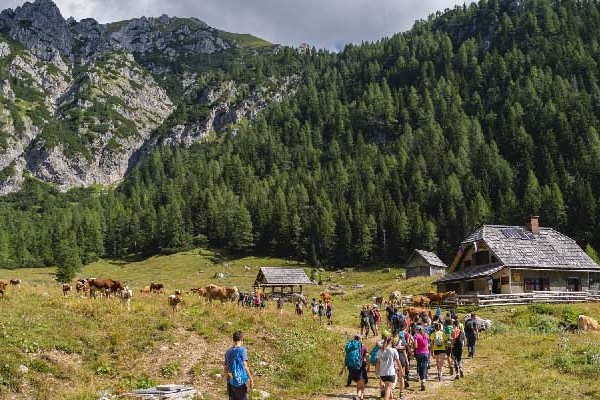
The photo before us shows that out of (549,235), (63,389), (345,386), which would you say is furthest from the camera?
(549,235)

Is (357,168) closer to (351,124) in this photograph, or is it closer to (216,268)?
(351,124)

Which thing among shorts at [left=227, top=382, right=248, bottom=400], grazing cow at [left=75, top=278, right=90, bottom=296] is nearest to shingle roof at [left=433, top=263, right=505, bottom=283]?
grazing cow at [left=75, top=278, right=90, bottom=296]

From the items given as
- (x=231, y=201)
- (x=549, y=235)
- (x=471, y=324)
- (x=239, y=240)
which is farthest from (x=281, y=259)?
(x=471, y=324)

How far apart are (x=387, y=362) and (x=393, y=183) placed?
392ft

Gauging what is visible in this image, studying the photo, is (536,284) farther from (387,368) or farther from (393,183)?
(393,183)

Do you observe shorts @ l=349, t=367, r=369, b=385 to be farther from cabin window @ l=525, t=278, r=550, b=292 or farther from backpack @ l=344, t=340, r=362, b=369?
cabin window @ l=525, t=278, r=550, b=292

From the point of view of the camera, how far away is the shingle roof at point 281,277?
213 ft

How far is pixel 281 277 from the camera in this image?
65875 mm

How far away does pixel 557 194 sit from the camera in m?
101

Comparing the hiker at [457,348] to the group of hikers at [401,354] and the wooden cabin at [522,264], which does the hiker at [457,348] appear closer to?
the group of hikers at [401,354]

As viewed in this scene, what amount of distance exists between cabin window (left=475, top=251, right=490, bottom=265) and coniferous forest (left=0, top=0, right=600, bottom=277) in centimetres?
5024

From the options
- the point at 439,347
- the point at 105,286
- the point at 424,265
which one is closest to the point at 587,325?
the point at 439,347

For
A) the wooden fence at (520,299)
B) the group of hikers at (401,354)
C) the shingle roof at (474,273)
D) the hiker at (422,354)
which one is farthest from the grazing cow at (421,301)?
the hiker at (422,354)

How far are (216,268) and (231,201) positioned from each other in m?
39.3
